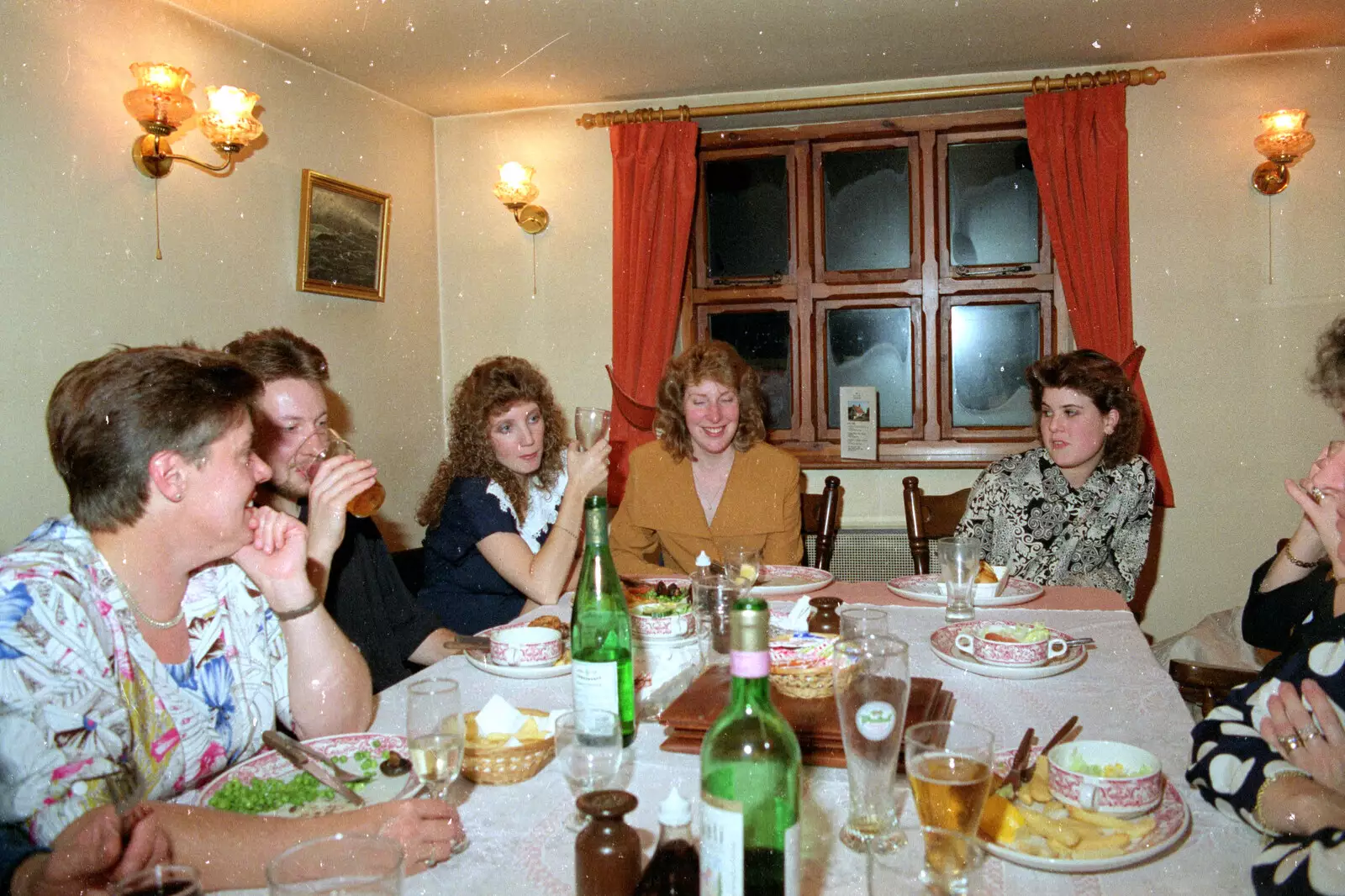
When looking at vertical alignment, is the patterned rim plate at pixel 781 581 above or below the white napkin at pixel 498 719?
above

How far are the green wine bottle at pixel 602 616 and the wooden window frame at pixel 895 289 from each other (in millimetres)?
3131

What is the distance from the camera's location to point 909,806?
112 cm

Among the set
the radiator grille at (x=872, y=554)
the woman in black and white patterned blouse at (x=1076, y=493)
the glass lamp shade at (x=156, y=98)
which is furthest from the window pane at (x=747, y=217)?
the glass lamp shade at (x=156, y=98)

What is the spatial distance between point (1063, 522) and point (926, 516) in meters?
0.42

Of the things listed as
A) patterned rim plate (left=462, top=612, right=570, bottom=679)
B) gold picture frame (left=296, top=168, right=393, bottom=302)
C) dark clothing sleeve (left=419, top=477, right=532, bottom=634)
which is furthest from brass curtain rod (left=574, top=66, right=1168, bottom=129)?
patterned rim plate (left=462, top=612, right=570, bottom=679)

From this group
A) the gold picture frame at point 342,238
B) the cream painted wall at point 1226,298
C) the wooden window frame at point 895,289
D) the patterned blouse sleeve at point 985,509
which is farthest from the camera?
the wooden window frame at point 895,289

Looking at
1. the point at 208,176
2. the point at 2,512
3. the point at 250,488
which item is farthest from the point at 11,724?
the point at 208,176

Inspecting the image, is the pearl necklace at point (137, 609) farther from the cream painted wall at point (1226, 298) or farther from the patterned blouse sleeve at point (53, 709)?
the cream painted wall at point (1226, 298)

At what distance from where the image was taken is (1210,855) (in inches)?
39.1

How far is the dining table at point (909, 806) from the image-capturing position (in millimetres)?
953

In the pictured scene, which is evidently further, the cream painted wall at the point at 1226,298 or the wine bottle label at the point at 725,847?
the cream painted wall at the point at 1226,298

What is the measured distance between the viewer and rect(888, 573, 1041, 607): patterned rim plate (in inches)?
86.0

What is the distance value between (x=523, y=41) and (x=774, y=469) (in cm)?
198

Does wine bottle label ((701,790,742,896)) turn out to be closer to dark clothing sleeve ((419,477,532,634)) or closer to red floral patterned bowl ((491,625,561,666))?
red floral patterned bowl ((491,625,561,666))
